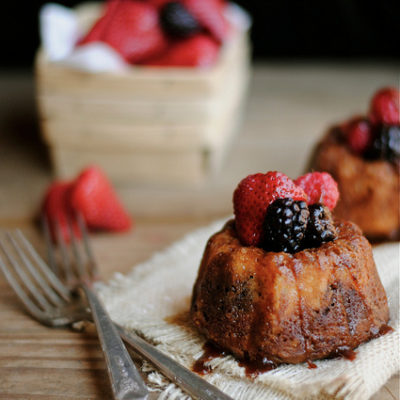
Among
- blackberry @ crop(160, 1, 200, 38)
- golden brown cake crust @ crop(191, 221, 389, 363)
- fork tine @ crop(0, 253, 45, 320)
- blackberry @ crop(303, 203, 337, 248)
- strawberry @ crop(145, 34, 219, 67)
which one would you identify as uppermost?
blackberry @ crop(160, 1, 200, 38)

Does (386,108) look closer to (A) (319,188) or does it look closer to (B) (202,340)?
(A) (319,188)

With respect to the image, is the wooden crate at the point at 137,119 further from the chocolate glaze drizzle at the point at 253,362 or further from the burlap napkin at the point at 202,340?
the chocolate glaze drizzle at the point at 253,362

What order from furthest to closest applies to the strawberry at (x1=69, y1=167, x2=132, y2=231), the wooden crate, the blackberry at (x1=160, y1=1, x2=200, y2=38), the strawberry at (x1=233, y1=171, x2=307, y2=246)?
the blackberry at (x1=160, y1=1, x2=200, y2=38) < the wooden crate < the strawberry at (x1=69, y1=167, x2=132, y2=231) < the strawberry at (x1=233, y1=171, x2=307, y2=246)

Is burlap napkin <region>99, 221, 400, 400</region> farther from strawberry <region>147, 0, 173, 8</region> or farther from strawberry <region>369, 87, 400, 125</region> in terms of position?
strawberry <region>147, 0, 173, 8</region>

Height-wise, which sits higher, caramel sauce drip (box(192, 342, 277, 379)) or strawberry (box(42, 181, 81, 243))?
caramel sauce drip (box(192, 342, 277, 379))

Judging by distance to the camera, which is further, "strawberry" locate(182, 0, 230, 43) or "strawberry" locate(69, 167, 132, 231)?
"strawberry" locate(182, 0, 230, 43)

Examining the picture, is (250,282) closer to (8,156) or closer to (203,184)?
(203,184)

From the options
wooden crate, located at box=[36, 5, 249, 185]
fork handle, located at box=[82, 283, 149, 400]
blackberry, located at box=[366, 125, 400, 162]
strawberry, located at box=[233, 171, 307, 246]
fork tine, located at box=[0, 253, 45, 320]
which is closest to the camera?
fork handle, located at box=[82, 283, 149, 400]

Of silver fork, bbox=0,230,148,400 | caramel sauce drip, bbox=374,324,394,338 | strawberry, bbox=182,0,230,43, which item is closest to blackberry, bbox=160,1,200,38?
strawberry, bbox=182,0,230,43
